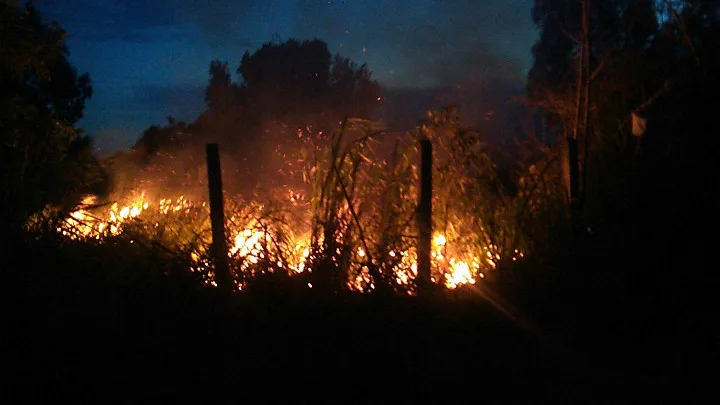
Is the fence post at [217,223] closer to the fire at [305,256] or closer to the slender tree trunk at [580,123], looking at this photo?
the fire at [305,256]

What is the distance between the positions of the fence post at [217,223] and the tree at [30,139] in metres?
2.03

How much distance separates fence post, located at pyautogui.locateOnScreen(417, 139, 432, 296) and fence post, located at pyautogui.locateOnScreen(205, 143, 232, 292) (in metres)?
1.51

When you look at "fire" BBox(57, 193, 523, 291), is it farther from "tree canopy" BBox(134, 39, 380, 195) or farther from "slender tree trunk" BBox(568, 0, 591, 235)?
"tree canopy" BBox(134, 39, 380, 195)

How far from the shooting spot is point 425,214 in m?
5.28

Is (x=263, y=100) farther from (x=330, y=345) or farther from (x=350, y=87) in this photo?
(x=330, y=345)

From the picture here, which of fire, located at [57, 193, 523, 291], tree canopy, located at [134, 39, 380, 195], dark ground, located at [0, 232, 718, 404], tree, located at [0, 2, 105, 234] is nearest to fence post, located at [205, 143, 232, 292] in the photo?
fire, located at [57, 193, 523, 291]

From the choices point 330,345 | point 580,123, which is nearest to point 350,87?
point 580,123

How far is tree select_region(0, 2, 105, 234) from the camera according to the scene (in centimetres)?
620

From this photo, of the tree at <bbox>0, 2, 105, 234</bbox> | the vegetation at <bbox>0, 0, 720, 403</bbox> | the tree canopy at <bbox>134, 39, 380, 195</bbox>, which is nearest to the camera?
the vegetation at <bbox>0, 0, 720, 403</bbox>

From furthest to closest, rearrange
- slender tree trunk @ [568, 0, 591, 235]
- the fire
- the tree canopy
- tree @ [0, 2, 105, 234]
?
the tree canopy, tree @ [0, 2, 105, 234], slender tree trunk @ [568, 0, 591, 235], the fire

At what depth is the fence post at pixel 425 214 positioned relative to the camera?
510cm

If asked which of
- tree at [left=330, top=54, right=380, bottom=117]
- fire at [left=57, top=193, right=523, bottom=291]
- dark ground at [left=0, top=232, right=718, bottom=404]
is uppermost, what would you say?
tree at [left=330, top=54, right=380, bottom=117]

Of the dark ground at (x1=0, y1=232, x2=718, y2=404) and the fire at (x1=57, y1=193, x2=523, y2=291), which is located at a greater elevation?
the fire at (x1=57, y1=193, x2=523, y2=291)

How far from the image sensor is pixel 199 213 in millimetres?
6602
